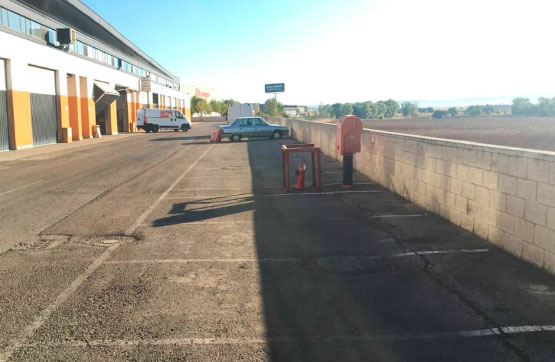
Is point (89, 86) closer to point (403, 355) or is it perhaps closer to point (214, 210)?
Result: point (214, 210)

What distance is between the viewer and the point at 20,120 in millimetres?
26953

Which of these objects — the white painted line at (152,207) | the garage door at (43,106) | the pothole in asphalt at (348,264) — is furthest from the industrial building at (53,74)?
the pothole in asphalt at (348,264)

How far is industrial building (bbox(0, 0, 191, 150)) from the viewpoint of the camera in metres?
26.1

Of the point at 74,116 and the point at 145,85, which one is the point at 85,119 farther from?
the point at 145,85

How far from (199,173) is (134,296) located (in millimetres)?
11487

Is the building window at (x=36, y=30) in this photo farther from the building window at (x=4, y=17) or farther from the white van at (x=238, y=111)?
the white van at (x=238, y=111)

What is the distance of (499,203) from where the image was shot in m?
7.44

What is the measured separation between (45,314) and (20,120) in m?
25.0

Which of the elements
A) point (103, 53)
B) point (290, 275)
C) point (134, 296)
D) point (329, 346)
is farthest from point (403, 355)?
point (103, 53)

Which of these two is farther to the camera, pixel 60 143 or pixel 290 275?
pixel 60 143

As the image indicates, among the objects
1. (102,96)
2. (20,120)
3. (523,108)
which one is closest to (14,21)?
(20,120)

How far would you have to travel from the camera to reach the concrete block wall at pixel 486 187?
21.1 ft

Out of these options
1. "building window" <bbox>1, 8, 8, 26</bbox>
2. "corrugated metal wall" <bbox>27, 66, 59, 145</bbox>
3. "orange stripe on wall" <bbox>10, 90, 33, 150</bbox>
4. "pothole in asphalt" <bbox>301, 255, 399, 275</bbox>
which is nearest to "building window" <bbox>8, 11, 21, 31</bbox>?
"building window" <bbox>1, 8, 8, 26</bbox>

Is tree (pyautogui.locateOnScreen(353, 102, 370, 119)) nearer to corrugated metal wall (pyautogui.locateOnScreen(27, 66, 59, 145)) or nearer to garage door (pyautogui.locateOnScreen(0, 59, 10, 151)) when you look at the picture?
corrugated metal wall (pyautogui.locateOnScreen(27, 66, 59, 145))
